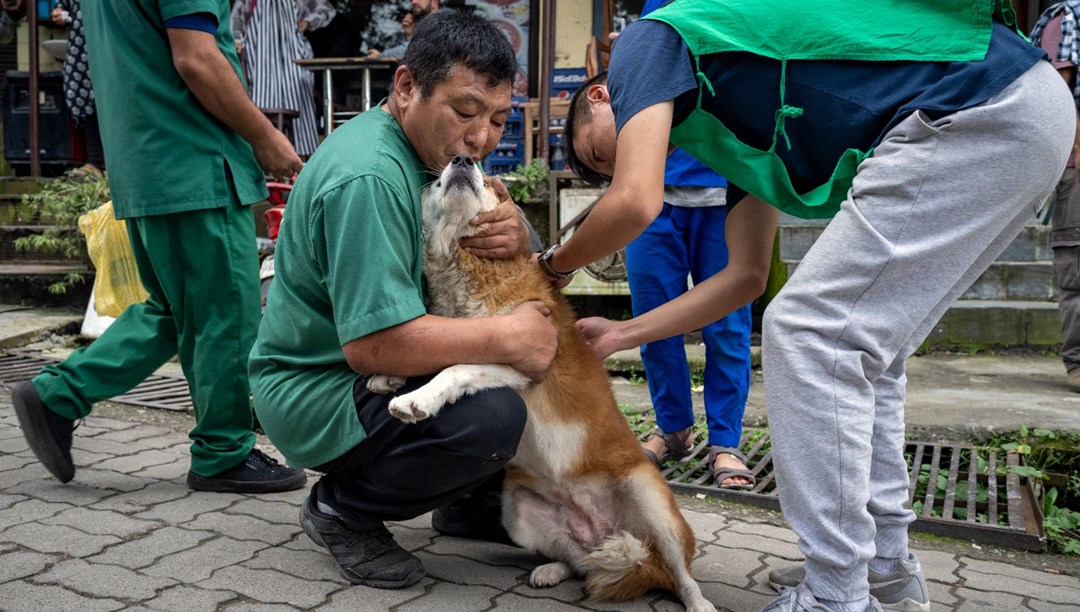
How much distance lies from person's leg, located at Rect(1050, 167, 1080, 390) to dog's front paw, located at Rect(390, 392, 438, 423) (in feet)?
13.7

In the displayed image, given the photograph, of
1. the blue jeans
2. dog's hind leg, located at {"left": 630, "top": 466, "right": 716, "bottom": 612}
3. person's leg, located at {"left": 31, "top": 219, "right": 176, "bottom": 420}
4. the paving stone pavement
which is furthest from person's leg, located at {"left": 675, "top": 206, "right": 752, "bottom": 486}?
person's leg, located at {"left": 31, "top": 219, "right": 176, "bottom": 420}

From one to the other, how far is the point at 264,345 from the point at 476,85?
1.00m

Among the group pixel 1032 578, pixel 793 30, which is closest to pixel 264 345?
pixel 793 30

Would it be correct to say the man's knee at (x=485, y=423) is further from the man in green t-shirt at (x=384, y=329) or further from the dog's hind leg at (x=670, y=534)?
the dog's hind leg at (x=670, y=534)

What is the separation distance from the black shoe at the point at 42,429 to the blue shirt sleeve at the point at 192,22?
4.71 ft

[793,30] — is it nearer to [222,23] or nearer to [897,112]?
[897,112]

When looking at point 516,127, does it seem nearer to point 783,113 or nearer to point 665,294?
point 665,294

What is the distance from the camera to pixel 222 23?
3379mm

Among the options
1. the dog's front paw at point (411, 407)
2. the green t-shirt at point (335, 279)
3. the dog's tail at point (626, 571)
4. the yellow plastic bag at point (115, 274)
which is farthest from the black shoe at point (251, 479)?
the yellow plastic bag at point (115, 274)

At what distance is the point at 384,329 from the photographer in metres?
2.32

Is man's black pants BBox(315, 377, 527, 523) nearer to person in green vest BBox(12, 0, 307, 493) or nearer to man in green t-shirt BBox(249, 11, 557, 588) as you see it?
man in green t-shirt BBox(249, 11, 557, 588)

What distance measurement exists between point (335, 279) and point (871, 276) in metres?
1.32

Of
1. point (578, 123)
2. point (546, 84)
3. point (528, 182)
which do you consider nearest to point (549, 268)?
point (578, 123)

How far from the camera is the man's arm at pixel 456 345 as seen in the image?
237cm
